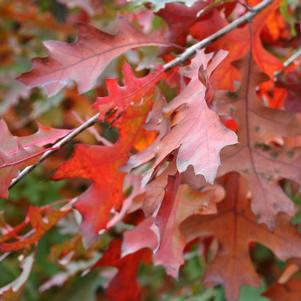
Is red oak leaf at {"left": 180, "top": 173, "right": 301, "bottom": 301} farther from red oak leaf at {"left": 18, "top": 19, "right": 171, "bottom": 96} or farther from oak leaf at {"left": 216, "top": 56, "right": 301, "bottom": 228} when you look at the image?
red oak leaf at {"left": 18, "top": 19, "right": 171, "bottom": 96}

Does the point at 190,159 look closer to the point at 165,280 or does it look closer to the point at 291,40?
the point at 291,40

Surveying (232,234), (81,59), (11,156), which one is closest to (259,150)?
(232,234)

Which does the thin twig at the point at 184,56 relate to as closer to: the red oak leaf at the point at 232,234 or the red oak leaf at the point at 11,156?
the red oak leaf at the point at 11,156

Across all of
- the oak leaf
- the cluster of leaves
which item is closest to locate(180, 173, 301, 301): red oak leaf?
the cluster of leaves

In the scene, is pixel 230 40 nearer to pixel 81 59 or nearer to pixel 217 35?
pixel 217 35

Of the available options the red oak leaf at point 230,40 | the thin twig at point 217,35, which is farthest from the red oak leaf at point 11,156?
the red oak leaf at point 230,40
